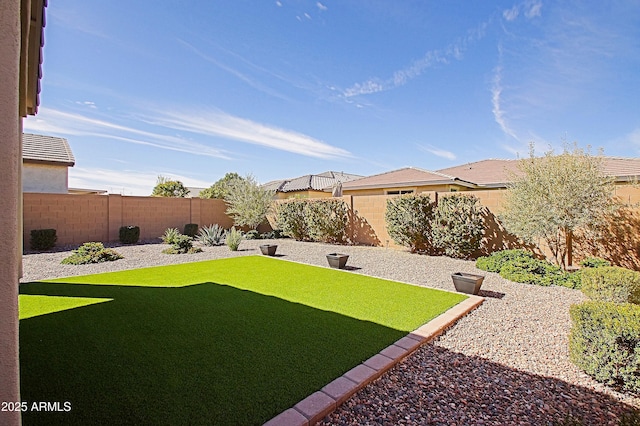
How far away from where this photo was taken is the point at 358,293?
20.4 feet

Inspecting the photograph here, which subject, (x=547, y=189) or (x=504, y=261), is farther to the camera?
(x=504, y=261)

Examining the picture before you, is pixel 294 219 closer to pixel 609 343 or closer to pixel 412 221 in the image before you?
pixel 412 221

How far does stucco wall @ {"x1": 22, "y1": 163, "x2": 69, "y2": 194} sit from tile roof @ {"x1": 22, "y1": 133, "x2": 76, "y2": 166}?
407mm

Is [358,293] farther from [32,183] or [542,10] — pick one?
[32,183]

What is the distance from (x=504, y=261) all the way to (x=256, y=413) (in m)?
8.25

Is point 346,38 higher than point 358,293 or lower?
higher

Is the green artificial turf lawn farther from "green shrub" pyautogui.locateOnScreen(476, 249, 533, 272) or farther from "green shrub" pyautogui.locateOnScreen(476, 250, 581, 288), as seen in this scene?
"green shrub" pyautogui.locateOnScreen(476, 249, 533, 272)

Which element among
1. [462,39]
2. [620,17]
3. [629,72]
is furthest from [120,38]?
[629,72]

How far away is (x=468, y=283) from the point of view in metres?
6.10

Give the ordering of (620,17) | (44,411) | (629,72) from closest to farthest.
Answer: (44,411), (620,17), (629,72)

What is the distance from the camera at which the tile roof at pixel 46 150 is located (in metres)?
14.6

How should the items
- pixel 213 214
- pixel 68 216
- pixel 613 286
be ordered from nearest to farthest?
pixel 613 286
pixel 68 216
pixel 213 214

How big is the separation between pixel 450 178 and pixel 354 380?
15720mm

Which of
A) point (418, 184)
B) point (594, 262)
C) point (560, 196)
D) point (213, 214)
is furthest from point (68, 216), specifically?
point (594, 262)
